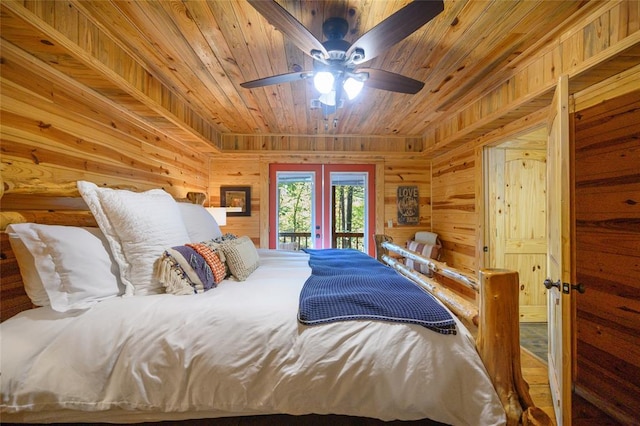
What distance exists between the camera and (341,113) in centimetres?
284

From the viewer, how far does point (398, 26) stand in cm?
116

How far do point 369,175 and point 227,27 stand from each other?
272 cm

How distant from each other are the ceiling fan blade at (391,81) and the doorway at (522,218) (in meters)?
1.61

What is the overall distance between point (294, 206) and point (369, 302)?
2.90m

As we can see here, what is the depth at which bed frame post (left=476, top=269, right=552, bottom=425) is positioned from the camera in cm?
90

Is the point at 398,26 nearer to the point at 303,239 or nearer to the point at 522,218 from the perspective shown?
the point at 522,218

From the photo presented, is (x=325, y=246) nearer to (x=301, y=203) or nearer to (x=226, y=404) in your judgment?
(x=301, y=203)

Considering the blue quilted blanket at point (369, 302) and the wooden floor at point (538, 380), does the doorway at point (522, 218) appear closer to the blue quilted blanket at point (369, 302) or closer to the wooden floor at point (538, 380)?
the wooden floor at point (538, 380)

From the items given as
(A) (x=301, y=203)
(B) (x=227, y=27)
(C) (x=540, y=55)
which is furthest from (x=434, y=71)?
(A) (x=301, y=203)

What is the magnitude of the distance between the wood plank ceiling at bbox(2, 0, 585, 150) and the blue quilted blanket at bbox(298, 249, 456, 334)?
1.53 meters

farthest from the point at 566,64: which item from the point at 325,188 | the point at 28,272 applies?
the point at 28,272

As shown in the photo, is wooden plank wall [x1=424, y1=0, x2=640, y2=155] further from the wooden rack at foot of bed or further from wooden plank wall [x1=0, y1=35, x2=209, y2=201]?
wooden plank wall [x1=0, y1=35, x2=209, y2=201]

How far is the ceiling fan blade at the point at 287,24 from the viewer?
1.05 m

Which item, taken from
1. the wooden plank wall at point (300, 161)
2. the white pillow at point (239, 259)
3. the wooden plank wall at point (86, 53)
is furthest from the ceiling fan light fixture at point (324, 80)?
the wooden plank wall at point (300, 161)
